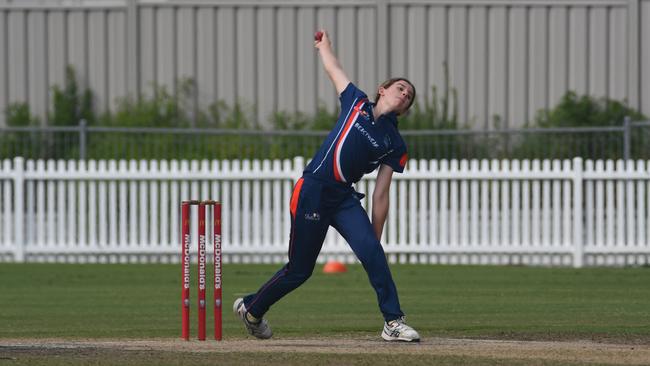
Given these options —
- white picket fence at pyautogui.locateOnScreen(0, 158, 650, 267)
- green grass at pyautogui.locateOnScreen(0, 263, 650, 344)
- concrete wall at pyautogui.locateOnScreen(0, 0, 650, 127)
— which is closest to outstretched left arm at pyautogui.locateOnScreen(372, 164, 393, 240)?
green grass at pyautogui.locateOnScreen(0, 263, 650, 344)

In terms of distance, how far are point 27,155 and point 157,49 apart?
13.3 feet

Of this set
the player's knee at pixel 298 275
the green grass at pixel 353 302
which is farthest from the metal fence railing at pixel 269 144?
the player's knee at pixel 298 275

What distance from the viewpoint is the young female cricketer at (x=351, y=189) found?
901 centimetres

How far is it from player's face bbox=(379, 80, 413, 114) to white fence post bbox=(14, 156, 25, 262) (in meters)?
10.4

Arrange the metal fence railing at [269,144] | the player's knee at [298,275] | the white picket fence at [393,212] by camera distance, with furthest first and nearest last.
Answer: the metal fence railing at [269,144], the white picket fence at [393,212], the player's knee at [298,275]

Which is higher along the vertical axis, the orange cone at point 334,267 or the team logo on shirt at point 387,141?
the team logo on shirt at point 387,141

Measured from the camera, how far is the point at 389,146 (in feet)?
29.8

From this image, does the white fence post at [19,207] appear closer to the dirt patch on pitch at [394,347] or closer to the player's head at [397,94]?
the dirt patch on pitch at [394,347]

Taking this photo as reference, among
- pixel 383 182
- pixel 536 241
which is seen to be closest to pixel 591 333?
pixel 383 182

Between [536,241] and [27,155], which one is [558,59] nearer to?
[536,241]

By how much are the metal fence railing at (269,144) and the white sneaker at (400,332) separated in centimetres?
1011

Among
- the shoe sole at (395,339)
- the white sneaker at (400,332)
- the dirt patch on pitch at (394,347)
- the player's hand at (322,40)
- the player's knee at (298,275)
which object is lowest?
the dirt patch on pitch at (394,347)

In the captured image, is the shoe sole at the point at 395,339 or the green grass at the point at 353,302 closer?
the shoe sole at the point at 395,339

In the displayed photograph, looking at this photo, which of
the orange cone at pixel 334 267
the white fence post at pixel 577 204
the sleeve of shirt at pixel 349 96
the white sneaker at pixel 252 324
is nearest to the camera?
the sleeve of shirt at pixel 349 96
